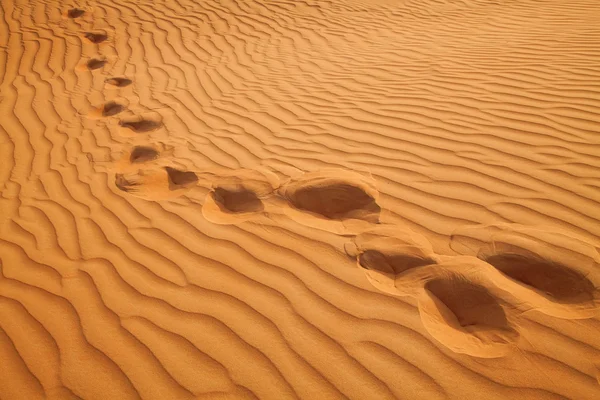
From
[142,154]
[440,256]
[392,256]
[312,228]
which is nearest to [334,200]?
[312,228]

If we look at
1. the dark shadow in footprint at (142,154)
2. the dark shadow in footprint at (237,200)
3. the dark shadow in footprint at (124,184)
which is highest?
the dark shadow in footprint at (237,200)

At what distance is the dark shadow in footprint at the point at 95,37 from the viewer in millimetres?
5941

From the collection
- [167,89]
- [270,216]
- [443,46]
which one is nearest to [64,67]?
[167,89]

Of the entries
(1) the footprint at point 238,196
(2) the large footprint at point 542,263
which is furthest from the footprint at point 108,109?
(2) the large footprint at point 542,263

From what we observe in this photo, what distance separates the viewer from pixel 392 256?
208 centimetres

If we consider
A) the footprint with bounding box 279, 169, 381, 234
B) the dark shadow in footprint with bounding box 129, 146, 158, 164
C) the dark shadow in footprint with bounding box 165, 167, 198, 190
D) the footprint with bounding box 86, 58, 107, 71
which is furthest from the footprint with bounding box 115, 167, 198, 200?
the footprint with bounding box 86, 58, 107, 71

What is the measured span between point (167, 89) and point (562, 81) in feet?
13.5

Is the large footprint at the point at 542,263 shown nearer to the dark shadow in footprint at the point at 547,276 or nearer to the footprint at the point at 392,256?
the dark shadow in footprint at the point at 547,276

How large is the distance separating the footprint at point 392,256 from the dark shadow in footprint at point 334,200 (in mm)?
248

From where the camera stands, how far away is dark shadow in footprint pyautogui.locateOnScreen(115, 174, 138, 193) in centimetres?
277

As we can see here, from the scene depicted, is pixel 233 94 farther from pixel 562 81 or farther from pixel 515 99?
pixel 562 81

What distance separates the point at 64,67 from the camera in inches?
200

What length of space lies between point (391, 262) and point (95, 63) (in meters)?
5.07

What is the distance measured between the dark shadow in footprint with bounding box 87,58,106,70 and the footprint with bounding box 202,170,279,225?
11.5ft
